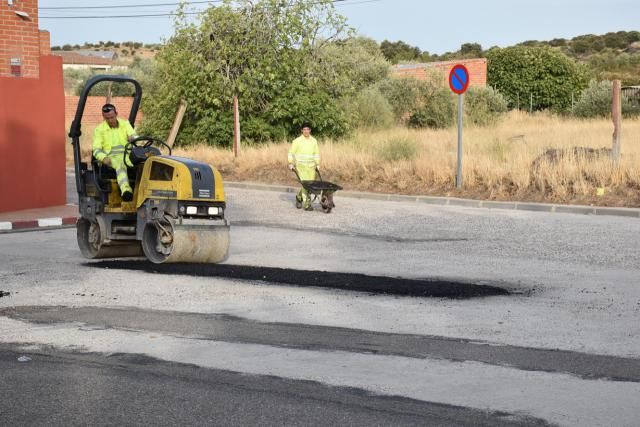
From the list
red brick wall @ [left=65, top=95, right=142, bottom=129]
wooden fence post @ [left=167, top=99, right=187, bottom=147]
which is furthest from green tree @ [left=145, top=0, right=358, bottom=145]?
red brick wall @ [left=65, top=95, right=142, bottom=129]

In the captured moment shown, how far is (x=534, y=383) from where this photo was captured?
21.0 feet

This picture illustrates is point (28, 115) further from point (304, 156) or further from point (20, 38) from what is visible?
point (304, 156)

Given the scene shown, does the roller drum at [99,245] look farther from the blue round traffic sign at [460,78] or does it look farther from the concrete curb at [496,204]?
the blue round traffic sign at [460,78]

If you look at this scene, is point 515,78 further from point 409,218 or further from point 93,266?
point 93,266

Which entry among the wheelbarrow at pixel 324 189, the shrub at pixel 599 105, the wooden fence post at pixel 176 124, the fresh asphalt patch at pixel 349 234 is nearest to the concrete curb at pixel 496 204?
the wheelbarrow at pixel 324 189

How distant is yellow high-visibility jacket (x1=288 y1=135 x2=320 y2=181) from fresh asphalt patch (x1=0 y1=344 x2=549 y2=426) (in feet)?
41.9

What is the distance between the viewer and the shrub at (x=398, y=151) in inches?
1012

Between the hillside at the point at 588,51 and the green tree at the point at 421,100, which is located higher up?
the hillside at the point at 588,51

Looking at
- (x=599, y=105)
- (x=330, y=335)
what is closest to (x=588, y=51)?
(x=599, y=105)

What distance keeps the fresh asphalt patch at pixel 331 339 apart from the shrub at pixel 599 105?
121ft

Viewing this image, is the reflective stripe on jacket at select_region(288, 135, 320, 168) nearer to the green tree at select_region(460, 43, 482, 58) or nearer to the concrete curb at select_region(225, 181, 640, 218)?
the concrete curb at select_region(225, 181, 640, 218)

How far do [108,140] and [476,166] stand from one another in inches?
480

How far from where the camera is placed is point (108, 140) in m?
12.1

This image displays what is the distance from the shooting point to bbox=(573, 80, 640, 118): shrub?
43.2 metres
